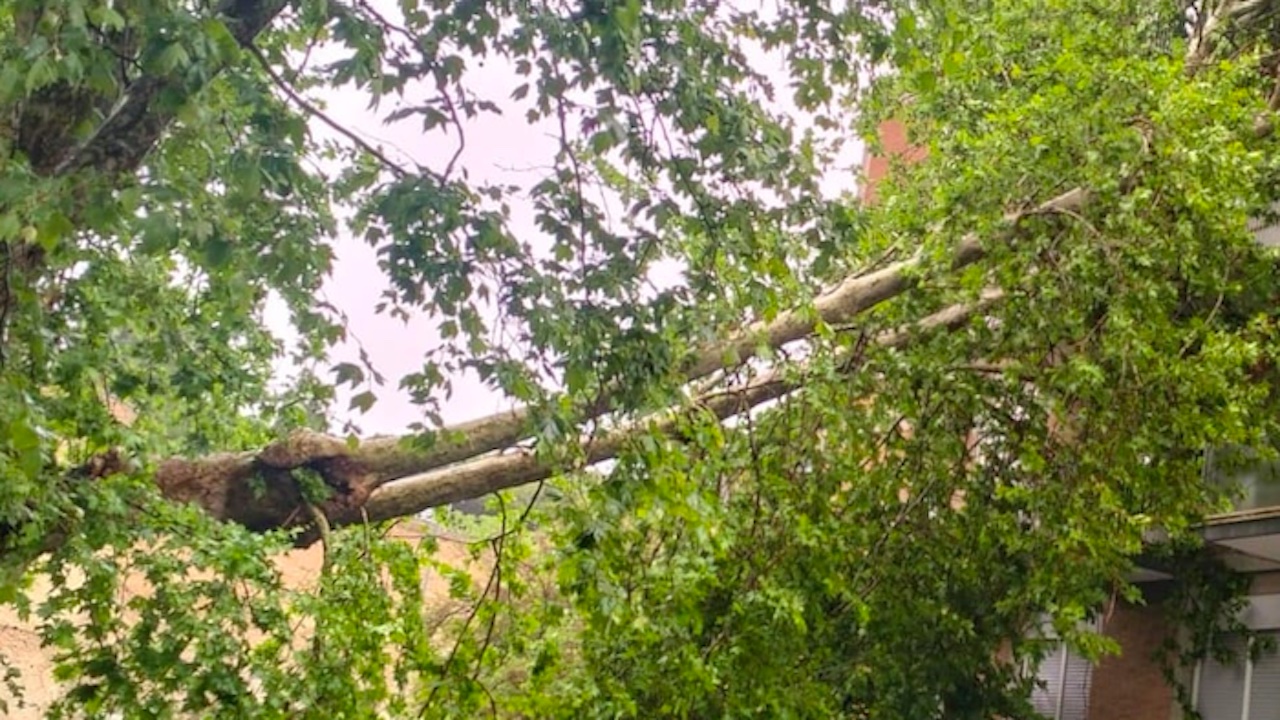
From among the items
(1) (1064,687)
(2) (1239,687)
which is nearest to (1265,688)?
(2) (1239,687)

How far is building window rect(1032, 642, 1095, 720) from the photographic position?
12.4 m

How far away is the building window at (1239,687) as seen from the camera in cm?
1069

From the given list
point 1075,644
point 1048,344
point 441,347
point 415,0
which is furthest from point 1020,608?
point 415,0

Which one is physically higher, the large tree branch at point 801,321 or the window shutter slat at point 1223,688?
the large tree branch at point 801,321

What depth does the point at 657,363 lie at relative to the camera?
19.2ft

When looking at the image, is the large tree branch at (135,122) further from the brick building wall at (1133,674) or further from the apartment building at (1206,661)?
the brick building wall at (1133,674)

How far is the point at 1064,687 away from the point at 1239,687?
1907 millimetres

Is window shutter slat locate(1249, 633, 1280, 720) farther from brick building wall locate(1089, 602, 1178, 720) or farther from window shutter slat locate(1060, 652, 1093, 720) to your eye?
window shutter slat locate(1060, 652, 1093, 720)

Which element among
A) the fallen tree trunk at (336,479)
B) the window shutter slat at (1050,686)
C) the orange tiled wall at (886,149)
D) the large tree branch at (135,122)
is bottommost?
the window shutter slat at (1050,686)

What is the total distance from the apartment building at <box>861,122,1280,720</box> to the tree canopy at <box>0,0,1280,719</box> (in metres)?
0.77

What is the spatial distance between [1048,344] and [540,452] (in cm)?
523

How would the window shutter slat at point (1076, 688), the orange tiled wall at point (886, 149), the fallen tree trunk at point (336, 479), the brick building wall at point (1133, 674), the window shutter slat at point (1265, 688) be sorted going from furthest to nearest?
the orange tiled wall at point (886, 149), the window shutter slat at point (1076, 688), the brick building wall at point (1133, 674), the window shutter slat at point (1265, 688), the fallen tree trunk at point (336, 479)

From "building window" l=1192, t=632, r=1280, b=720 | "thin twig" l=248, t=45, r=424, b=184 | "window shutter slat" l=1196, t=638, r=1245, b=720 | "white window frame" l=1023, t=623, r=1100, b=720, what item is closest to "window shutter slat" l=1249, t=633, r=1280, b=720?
"building window" l=1192, t=632, r=1280, b=720

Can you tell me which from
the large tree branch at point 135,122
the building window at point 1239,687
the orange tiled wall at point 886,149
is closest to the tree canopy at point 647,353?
the large tree branch at point 135,122
